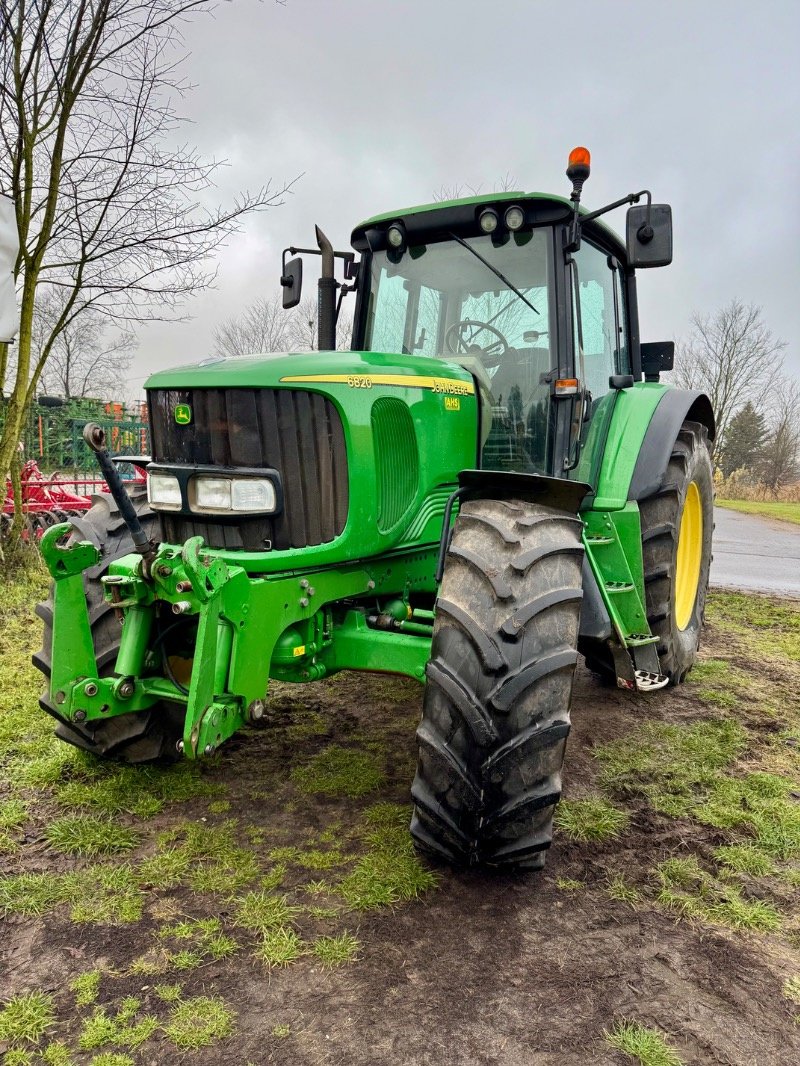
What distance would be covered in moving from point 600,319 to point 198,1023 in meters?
3.49

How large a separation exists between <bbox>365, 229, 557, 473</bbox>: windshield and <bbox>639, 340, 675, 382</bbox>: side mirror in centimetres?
182

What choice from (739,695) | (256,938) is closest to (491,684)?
(256,938)

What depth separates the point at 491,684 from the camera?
7.59 feet


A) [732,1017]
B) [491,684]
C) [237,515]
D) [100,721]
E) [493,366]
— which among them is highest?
[493,366]

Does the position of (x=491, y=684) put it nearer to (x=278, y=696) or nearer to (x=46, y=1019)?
(x=46, y=1019)

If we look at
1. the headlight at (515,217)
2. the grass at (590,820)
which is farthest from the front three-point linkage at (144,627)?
the headlight at (515,217)

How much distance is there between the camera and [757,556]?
38.7ft

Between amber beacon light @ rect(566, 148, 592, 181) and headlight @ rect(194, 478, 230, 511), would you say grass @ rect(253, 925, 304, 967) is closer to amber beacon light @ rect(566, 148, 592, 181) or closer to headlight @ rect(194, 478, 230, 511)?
headlight @ rect(194, 478, 230, 511)

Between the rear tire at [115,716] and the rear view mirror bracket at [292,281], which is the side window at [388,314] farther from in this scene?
the rear tire at [115,716]

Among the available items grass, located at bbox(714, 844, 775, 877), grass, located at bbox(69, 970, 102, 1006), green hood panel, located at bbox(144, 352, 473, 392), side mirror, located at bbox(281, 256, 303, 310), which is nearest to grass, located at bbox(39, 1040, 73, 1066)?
grass, located at bbox(69, 970, 102, 1006)

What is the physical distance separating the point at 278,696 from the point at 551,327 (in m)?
2.56

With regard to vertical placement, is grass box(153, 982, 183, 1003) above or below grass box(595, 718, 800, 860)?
above

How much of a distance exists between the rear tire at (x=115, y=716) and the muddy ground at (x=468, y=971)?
11.9 inches

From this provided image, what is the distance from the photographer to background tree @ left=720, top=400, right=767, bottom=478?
33.4m
